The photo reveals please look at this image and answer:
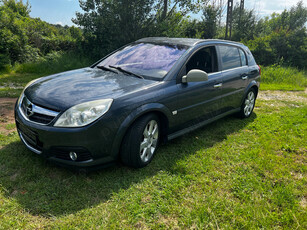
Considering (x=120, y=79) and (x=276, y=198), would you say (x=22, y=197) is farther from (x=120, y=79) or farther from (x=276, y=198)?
(x=276, y=198)

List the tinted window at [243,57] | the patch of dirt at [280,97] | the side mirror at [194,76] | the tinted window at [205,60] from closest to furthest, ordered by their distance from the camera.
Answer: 1. the side mirror at [194,76]
2. the tinted window at [205,60]
3. the tinted window at [243,57]
4. the patch of dirt at [280,97]

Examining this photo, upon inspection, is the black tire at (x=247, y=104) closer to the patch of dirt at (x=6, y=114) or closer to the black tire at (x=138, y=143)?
the black tire at (x=138, y=143)

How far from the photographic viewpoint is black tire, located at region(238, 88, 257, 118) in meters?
5.18

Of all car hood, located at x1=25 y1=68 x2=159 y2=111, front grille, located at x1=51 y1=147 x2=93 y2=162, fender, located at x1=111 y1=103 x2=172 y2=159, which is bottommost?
front grille, located at x1=51 y1=147 x2=93 y2=162

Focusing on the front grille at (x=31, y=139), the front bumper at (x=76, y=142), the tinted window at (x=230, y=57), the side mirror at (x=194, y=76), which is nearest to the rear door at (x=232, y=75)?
the tinted window at (x=230, y=57)

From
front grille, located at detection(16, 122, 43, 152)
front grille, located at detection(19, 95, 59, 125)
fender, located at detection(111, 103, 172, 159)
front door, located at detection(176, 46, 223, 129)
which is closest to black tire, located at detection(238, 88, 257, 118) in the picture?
front door, located at detection(176, 46, 223, 129)

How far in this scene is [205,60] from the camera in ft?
→ 13.4

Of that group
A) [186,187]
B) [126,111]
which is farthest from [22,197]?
[186,187]

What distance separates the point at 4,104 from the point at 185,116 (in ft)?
12.6

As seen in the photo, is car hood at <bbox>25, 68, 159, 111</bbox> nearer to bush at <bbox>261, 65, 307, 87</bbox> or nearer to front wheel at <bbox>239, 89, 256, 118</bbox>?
front wheel at <bbox>239, 89, 256, 118</bbox>

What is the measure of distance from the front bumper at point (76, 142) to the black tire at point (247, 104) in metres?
3.38

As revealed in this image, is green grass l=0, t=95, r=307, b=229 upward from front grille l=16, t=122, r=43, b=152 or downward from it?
downward

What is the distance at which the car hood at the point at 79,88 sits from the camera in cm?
270

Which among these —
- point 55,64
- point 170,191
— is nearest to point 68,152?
point 170,191
